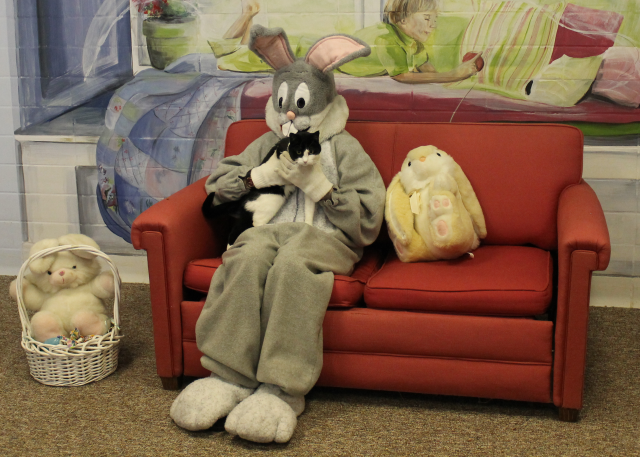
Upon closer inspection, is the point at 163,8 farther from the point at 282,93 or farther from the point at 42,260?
the point at 42,260

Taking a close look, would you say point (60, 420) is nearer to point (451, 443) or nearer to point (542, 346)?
point (451, 443)

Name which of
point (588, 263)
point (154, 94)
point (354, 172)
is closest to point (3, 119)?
point (154, 94)

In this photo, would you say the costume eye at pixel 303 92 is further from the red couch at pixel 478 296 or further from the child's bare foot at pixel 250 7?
the child's bare foot at pixel 250 7

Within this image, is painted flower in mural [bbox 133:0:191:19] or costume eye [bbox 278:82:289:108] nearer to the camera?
costume eye [bbox 278:82:289:108]

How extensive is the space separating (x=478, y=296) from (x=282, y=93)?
92 centimetres

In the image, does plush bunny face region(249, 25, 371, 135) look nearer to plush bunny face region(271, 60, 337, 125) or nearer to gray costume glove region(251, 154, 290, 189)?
plush bunny face region(271, 60, 337, 125)

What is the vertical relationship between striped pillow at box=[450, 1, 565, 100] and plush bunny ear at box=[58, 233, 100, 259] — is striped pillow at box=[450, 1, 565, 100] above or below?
above

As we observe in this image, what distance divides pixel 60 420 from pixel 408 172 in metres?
1.33

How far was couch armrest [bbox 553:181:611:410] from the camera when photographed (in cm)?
182

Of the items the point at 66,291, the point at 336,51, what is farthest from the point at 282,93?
the point at 66,291

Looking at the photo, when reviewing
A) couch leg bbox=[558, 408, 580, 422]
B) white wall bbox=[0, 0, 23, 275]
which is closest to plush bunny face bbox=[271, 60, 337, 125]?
couch leg bbox=[558, 408, 580, 422]

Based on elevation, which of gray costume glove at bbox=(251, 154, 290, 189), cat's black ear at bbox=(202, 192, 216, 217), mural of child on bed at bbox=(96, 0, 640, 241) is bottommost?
cat's black ear at bbox=(202, 192, 216, 217)

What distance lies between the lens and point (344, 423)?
195 cm

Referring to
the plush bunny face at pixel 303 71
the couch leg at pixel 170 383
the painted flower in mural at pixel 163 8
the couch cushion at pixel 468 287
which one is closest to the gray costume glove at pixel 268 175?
the plush bunny face at pixel 303 71
